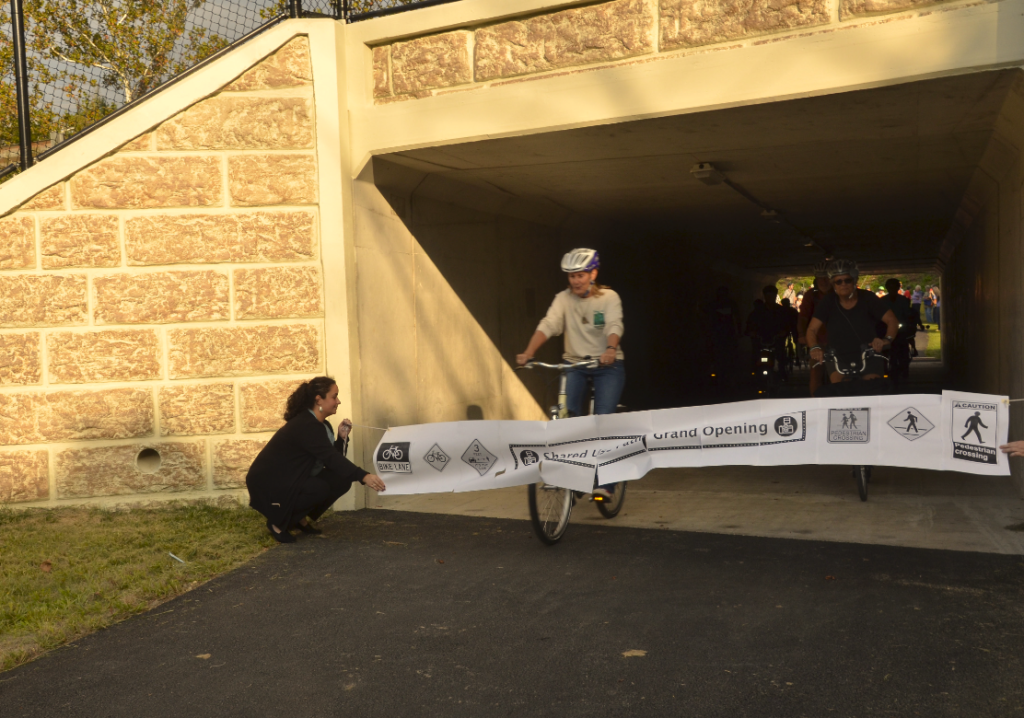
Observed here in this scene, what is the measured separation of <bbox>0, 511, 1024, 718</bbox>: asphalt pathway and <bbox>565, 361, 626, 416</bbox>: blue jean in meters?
1.02

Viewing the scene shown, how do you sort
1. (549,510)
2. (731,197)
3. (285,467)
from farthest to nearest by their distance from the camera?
(731,197) → (285,467) → (549,510)

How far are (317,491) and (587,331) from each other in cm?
217

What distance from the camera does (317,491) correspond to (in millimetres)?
5973

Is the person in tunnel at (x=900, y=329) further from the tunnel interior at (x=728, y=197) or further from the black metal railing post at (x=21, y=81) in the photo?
the black metal railing post at (x=21, y=81)

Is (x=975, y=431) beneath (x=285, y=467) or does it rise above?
above

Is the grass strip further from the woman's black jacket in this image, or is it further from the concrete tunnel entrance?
the concrete tunnel entrance

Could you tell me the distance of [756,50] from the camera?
6070 mm

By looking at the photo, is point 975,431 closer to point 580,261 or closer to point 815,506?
point 815,506

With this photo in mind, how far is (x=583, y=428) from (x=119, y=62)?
1658 centimetres

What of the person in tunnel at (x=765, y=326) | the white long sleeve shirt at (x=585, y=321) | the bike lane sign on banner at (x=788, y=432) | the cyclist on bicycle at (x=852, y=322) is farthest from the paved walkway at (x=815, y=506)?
the person in tunnel at (x=765, y=326)

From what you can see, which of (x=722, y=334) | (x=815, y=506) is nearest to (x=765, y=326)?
(x=722, y=334)

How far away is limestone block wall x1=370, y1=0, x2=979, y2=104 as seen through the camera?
5.87m

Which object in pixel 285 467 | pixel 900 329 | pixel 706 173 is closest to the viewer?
pixel 285 467

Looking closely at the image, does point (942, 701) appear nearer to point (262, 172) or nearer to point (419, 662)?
point (419, 662)
